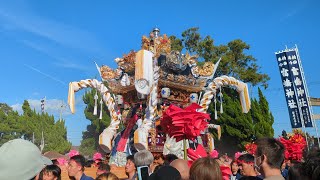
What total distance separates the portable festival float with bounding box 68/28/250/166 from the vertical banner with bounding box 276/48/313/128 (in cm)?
426

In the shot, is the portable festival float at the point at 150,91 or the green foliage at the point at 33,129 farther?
the green foliage at the point at 33,129

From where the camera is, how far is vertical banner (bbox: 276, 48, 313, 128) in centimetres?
1786

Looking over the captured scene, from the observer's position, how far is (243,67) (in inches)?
1054

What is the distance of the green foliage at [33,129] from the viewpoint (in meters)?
40.1

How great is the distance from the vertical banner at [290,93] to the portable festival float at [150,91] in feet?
13.7

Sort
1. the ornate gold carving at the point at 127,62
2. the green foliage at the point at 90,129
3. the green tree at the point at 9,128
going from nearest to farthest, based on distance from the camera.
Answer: the ornate gold carving at the point at 127,62 → the green foliage at the point at 90,129 → the green tree at the point at 9,128

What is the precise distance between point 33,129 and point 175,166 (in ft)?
138

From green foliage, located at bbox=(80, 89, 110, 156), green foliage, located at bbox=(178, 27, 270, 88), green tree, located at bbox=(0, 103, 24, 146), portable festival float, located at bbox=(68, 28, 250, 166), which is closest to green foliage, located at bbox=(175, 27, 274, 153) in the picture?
green foliage, located at bbox=(178, 27, 270, 88)

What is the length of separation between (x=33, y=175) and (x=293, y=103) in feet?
59.4

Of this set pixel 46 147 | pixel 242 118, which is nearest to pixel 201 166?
pixel 242 118

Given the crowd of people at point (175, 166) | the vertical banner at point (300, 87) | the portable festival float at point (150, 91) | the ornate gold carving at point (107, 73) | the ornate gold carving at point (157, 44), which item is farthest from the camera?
the vertical banner at point (300, 87)

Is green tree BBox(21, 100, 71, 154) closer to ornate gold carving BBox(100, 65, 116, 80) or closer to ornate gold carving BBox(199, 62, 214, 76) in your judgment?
ornate gold carving BBox(100, 65, 116, 80)

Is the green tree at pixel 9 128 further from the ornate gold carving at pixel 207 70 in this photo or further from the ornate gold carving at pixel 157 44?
the ornate gold carving at pixel 207 70

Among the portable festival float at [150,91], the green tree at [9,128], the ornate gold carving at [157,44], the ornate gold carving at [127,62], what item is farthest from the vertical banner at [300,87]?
the green tree at [9,128]
